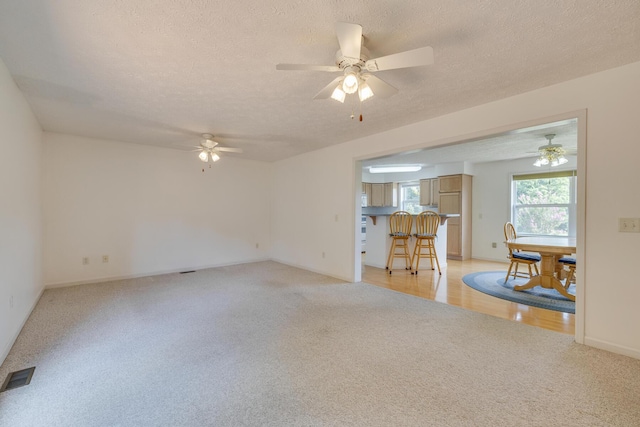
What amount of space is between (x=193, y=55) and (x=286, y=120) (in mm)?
1527

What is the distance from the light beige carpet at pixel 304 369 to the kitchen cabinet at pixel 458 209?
3.70 m

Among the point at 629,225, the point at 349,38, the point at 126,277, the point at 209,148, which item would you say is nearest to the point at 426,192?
the point at 629,225

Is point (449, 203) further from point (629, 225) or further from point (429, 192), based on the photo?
point (629, 225)

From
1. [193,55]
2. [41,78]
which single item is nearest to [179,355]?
[193,55]

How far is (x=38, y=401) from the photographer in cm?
165

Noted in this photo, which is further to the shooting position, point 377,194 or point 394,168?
→ point 377,194

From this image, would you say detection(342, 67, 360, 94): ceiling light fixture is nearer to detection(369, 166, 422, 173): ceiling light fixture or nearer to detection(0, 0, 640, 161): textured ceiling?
detection(0, 0, 640, 161): textured ceiling

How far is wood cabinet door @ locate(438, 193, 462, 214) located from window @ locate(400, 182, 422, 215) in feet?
3.23

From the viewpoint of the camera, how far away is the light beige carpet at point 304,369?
61.6 inches

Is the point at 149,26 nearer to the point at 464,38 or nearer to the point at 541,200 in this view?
the point at 464,38

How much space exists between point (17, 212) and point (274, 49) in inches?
112

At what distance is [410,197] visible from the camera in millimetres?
8062

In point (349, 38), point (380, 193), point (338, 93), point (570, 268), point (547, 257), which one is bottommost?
point (570, 268)

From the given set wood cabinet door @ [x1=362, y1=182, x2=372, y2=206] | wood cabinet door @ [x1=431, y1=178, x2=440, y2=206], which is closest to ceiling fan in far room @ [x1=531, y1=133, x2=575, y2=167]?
wood cabinet door @ [x1=431, y1=178, x2=440, y2=206]
